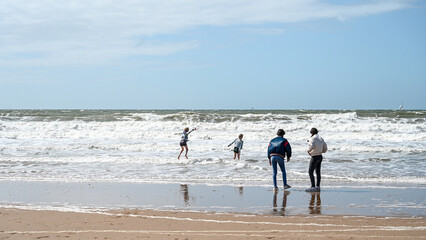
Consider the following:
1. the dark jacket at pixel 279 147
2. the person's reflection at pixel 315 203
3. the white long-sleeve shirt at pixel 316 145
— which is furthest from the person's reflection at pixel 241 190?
the white long-sleeve shirt at pixel 316 145

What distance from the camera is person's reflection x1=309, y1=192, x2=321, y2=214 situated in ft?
28.8

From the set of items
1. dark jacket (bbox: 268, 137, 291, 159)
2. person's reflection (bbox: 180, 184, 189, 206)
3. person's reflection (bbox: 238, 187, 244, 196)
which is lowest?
person's reflection (bbox: 180, 184, 189, 206)

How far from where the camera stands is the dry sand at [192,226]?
21.9 feet

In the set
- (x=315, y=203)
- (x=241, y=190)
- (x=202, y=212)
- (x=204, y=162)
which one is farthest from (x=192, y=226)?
(x=204, y=162)

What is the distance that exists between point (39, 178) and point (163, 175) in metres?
3.63

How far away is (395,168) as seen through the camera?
15.8 m

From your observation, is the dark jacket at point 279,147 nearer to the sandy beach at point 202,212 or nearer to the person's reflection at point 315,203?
the sandy beach at point 202,212

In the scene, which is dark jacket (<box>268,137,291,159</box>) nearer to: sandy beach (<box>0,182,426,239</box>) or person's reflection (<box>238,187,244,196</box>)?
sandy beach (<box>0,182,426,239</box>)

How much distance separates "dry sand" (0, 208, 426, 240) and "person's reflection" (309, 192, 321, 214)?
1.82ft

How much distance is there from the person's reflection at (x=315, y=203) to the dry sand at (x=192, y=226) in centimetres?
56

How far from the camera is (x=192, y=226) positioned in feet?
24.2

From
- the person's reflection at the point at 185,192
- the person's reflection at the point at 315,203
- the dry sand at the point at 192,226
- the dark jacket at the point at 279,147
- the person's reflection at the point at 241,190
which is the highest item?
the dark jacket at the point at 279,147

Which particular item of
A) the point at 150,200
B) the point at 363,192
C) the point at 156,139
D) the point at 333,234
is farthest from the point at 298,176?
the point at 156,139

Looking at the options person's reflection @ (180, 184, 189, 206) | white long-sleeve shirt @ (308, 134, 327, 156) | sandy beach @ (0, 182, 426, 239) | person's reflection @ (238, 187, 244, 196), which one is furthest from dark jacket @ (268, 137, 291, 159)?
person's reflection @ (180, 184, 189, 206)
